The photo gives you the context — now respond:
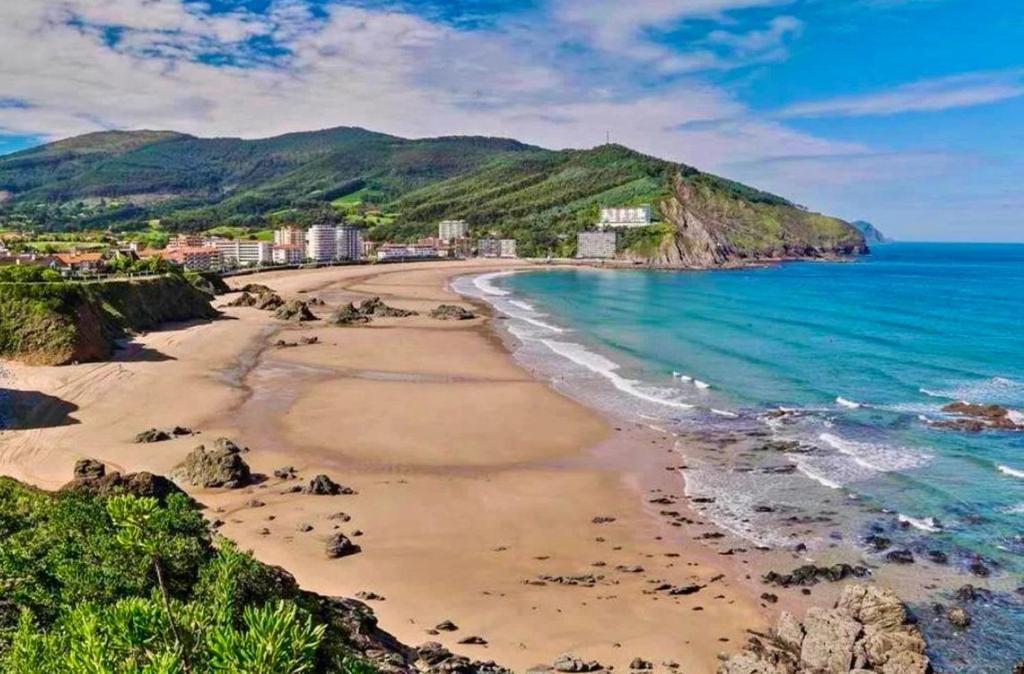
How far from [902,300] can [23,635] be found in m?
103

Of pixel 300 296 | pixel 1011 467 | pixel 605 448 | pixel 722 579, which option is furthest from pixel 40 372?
pixel 300 296

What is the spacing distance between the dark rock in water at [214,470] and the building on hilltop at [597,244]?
15766cm

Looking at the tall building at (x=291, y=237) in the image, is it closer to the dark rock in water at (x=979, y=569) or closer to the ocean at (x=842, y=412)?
the ocean at (x=842, y=412)

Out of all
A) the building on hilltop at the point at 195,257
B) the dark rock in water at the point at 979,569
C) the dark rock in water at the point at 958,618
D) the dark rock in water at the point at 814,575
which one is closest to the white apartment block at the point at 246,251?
the building on hilltop at the point at 195,257

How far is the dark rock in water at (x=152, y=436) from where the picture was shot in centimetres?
3114

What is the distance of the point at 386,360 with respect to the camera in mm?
52000

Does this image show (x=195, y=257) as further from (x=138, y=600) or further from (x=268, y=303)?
(x=138, y=600)

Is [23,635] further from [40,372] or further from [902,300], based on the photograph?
[902,300]

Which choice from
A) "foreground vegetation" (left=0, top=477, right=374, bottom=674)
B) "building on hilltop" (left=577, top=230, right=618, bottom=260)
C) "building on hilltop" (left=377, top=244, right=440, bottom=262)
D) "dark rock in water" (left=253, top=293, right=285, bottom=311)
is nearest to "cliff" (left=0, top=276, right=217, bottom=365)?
"dark rock in water" (left=253, top=293, right=285, bottom=311)

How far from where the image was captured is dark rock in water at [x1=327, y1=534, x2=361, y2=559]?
21453 mm

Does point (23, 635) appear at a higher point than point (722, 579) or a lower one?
higher

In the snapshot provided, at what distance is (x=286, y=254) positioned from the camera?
522 ft

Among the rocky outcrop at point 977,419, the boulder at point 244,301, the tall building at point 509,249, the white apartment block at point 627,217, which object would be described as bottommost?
the rocky outcrop at point 977,419

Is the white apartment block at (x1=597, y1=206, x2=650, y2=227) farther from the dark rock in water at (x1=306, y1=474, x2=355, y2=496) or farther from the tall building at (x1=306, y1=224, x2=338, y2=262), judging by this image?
the dark rock in water at (x1=306, y1=474, x2=355, y2=496)
